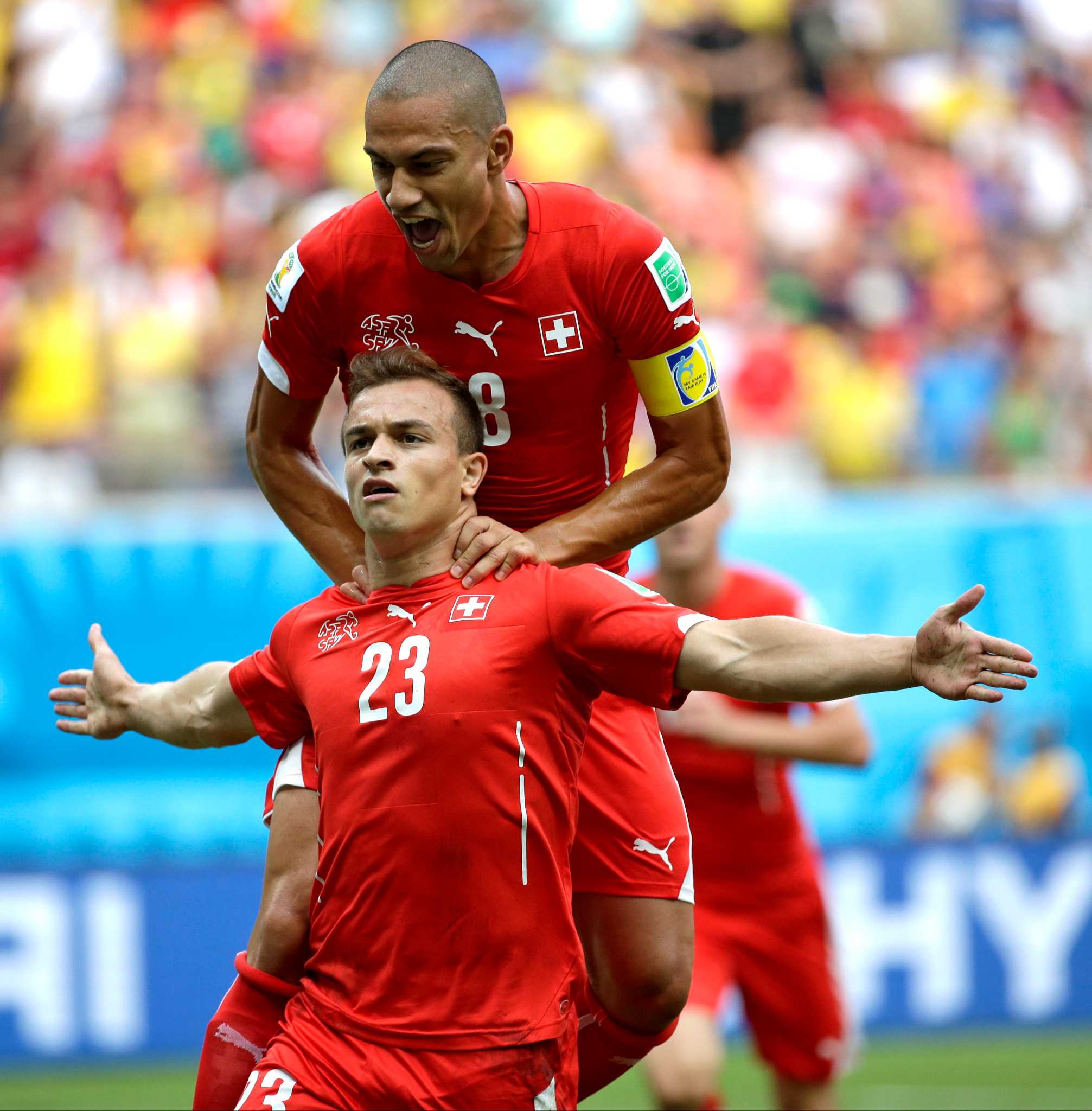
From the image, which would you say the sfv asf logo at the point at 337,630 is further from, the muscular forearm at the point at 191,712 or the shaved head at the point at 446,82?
the shaved head at the point at 446,82

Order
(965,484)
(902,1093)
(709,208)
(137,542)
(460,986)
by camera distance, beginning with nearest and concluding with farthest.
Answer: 1. (460,986)
2. (902,1093)
3. (137,542)
4. (965,484)
5. (709,208)

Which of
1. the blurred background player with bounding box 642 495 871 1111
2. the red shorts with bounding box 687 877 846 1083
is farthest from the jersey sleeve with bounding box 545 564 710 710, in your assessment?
the red shorts with bounding box 687 877 846 1083

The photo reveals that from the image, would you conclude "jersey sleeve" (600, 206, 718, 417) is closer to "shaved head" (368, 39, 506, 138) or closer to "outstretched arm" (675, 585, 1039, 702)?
"shaved head" (368, 39, 506, 138)

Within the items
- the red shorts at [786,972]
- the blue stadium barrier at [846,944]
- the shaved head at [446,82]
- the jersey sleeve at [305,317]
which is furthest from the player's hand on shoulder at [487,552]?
the blue stadium barrier at [846,944]

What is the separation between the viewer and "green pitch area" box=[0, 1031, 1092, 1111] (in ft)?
28.2

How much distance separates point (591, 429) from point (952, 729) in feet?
19.0

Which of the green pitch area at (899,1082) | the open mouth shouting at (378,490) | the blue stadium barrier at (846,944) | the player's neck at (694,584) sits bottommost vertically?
the green pitch area at (899,1082)

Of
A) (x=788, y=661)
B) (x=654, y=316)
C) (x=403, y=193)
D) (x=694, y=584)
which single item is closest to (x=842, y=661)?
(x=788, y=661)

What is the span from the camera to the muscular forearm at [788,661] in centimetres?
382

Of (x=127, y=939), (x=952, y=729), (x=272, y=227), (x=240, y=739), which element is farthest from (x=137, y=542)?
(x=240, y=739)

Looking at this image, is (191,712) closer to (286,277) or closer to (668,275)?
(286,277)

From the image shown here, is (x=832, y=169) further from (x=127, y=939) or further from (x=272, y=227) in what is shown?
(x=127, y=939)

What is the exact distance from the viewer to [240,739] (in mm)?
4676

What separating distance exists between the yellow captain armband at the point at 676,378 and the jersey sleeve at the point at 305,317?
2.60 feet
